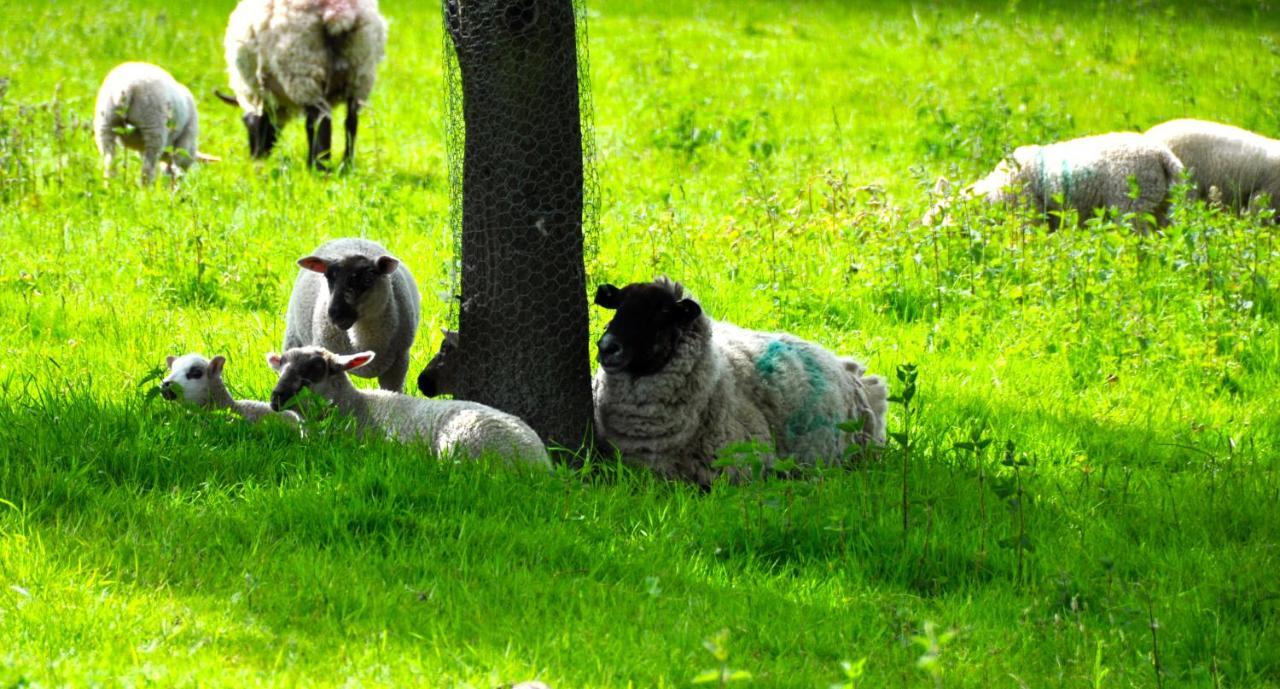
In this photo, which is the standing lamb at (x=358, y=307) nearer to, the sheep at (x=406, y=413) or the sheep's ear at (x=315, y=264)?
the sheep's ear at (x=315, y=264)

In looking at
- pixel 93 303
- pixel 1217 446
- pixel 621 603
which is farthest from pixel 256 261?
pixel 1217 446

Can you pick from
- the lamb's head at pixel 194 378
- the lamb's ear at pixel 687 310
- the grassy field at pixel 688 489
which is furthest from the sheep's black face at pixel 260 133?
the lamb's ear at pixel 687 310

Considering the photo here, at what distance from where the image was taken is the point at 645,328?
19.8 feet

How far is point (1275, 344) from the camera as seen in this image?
26.1ft

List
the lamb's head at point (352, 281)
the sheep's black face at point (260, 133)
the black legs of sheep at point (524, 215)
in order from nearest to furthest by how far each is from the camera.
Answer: the black legs of sheep at point (524, 215)
the lamb's head at point (352, 281)
the sheep's black face at point (260, 133)

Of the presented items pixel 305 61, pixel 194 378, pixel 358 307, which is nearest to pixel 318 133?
pixel 305 61

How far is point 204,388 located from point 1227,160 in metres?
8.43

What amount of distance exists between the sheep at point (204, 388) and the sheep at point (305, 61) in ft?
21.2

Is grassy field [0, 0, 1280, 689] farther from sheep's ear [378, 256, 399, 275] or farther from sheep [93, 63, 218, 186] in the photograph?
sheep's ear [378, 256, 399, 275]

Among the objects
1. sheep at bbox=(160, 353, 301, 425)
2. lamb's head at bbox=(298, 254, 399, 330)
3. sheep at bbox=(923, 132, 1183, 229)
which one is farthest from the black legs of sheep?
sheep at bbox=(923, 132, 1183, 229)

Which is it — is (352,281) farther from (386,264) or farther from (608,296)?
(608,296)

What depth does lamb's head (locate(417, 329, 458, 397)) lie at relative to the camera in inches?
252

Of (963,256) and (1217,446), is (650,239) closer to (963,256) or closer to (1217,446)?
(963,256)

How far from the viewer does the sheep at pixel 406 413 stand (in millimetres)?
5629
